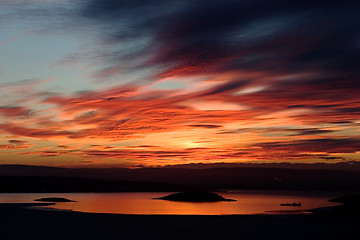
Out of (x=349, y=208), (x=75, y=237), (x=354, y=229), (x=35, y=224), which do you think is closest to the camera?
(x=75, y=237)

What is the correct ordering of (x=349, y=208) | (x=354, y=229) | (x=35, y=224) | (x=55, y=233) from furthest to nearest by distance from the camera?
(x=349, y=208), (x=35, y=224), (x=354, y=229), (x=55, y=233)

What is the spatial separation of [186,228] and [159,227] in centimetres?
291

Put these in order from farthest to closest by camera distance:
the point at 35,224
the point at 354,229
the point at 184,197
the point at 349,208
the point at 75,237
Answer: the point at 184,197 < the point at 349,208 < the point at 35,224 < the point at 354,229 < the point at 75,237

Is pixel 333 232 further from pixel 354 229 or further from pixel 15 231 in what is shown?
pixel 15 231

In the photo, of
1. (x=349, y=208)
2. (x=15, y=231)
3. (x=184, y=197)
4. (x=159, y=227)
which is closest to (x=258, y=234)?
(x=159, y=227)

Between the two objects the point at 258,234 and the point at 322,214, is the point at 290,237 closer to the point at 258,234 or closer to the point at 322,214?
the point at 258,234

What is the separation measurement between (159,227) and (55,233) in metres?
11.0

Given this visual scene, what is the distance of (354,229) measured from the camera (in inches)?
1845

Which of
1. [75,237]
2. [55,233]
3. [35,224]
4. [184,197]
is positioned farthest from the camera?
[184,197]

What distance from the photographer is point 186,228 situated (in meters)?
47.6

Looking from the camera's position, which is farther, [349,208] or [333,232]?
[349,208]

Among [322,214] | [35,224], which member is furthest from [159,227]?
[322,214]

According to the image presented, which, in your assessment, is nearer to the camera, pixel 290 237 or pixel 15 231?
pixel 290 237

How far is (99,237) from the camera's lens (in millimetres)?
39781
